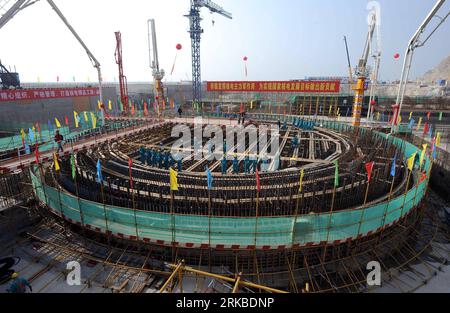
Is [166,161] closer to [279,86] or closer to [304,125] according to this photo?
[304,125]

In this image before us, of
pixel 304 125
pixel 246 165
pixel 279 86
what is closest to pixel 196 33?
pixel 279 86

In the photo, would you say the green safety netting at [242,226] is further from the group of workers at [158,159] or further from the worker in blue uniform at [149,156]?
the worker in blue uniform at [149,156]

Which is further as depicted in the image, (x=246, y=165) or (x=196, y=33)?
(x=196, y=33)

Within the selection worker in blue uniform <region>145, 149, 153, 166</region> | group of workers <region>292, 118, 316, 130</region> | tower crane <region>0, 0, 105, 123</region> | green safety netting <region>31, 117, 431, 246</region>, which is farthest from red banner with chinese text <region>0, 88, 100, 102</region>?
group of workers <region>292, 118, 316, 130</region>

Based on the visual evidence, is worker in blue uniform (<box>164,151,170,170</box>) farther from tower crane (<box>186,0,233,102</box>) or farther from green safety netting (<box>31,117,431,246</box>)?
tower crane (<box>186,0,233,102</box>)

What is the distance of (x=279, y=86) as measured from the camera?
Result: 40.2m

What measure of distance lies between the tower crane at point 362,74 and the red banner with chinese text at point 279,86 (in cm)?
758

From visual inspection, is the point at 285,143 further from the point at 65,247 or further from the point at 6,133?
the point at 6,133

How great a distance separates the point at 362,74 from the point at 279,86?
51.1 feet

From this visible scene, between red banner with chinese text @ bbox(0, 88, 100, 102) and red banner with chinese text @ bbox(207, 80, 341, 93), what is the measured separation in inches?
791

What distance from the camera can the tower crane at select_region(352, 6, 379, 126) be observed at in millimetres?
25891
